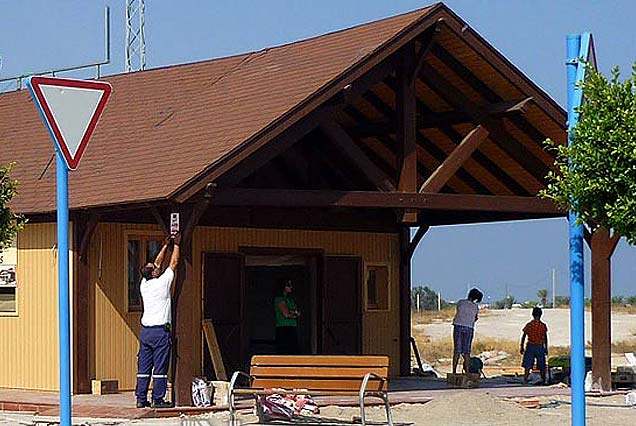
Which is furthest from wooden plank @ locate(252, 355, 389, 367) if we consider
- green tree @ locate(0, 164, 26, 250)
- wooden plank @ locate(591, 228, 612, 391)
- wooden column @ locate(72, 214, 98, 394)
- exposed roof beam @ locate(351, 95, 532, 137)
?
wooden plank @ locate(591, 228, 612, 391)

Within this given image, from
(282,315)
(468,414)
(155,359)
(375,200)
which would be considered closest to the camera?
(468,414)

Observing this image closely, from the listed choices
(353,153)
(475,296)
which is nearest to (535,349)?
(475,296)

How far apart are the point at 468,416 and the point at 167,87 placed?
8.45 meters

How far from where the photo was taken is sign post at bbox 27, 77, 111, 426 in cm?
799

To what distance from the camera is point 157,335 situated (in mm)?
17031

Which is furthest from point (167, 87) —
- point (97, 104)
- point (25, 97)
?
point (97, 104)

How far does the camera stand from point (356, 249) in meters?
23.4

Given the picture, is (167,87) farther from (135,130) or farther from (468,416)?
(468,416)

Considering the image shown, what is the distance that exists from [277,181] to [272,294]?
391 cm

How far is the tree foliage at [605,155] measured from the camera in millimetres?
10398

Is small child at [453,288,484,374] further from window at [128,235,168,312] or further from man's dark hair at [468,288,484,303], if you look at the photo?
window at [128,235,168,312]

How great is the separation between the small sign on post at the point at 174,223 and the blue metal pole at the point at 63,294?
28.5ft

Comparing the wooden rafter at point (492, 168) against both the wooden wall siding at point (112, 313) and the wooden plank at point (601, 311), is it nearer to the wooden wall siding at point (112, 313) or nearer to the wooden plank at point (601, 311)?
the wooden plank at point (601, 311)

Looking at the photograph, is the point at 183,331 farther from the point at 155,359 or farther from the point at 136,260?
the point at 136,260
